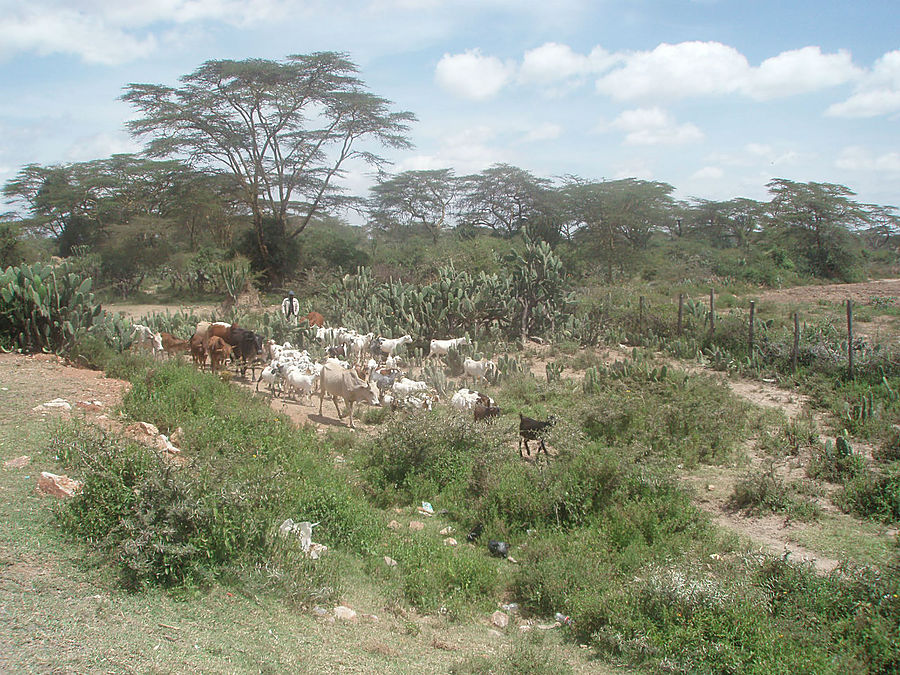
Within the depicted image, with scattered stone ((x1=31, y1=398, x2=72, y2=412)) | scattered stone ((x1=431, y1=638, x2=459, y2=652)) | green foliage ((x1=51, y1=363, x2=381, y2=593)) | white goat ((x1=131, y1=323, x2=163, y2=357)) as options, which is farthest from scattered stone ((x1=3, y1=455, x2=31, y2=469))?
white goat ((x1=131, y1=323, x2=163, y2=357))

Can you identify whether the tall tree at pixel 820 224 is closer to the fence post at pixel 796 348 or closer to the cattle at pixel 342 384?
the fence post at pixel 796 348

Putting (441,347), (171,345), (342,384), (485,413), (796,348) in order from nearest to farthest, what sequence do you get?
(485,413), (342,384), (171,345), (796,348), (441,347)

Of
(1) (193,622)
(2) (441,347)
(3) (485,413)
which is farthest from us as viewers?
(2) (441,347)

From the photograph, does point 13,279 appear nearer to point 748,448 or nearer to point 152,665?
point 152,665

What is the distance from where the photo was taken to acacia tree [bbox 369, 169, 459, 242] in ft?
132

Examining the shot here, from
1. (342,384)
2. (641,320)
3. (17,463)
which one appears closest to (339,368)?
(342,384)

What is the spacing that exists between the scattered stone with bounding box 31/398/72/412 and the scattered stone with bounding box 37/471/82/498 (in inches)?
87.7

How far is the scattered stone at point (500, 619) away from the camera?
504cm

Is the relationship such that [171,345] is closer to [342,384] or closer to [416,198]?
[342,384]

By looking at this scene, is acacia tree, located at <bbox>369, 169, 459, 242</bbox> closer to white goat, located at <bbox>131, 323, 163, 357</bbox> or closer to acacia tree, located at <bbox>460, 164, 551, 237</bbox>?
acacia tree, located at <bbox>460, 164, 551, 237</bbox>

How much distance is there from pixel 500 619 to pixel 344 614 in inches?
49.7

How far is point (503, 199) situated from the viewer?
38969 millimetres

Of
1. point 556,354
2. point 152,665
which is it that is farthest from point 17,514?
point 556,354

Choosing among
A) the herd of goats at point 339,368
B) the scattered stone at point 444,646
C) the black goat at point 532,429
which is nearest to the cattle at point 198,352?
the herd of goats at point 339,368
